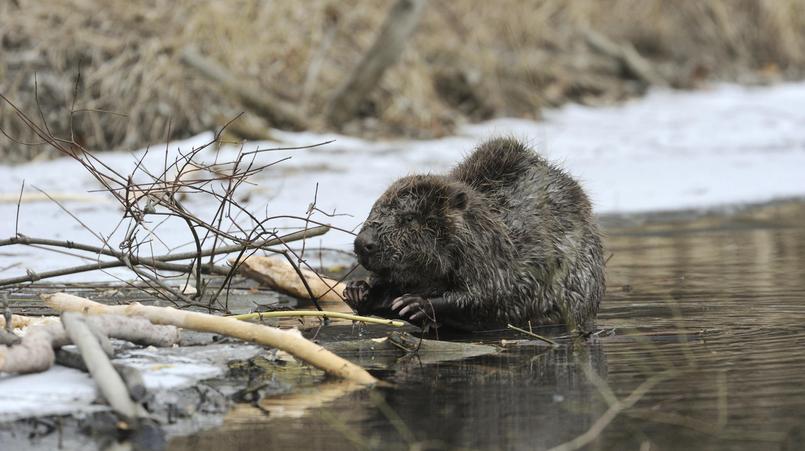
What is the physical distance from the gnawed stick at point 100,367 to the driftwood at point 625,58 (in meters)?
12.2

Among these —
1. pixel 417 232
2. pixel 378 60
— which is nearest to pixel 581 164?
pixel 378 60

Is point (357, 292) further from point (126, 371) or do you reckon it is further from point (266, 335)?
point (126, 371)

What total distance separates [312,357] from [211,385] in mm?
319

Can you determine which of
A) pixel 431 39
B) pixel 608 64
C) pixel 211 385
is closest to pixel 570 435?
pixel 211 385

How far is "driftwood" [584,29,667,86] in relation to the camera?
14.8 m

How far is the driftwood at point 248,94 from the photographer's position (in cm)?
1061

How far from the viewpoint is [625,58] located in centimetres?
1494

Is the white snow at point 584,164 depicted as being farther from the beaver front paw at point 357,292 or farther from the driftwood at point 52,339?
the beaver front paw at point 357,292

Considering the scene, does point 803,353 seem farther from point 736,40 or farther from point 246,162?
point 736,40

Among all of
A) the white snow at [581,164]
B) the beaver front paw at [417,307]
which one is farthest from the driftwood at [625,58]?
the beaver front paw at [417,307]

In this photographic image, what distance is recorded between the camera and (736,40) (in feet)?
55.4

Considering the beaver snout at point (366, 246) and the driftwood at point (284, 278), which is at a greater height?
the beaver snout at point (366, 246)

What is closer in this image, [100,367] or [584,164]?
[100,367]

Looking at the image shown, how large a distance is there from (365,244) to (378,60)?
6663mm
